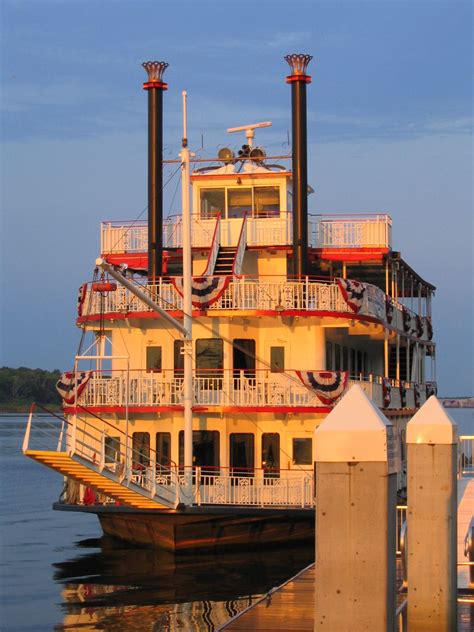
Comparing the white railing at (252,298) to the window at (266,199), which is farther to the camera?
the window at (266,199)

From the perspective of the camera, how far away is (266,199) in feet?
109

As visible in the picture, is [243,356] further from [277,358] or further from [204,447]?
[204,447]

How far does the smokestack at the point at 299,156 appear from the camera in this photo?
31.3m

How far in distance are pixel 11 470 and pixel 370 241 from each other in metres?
39.3

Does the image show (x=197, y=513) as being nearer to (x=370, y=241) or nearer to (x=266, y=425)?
(x=266, y=425)

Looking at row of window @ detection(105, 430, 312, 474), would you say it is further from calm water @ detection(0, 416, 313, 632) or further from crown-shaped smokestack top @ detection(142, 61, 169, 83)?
crown-shaped smokestack top @ detection(142, 61, 169, 83)

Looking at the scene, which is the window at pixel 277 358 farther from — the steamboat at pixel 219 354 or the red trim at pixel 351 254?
the red trim at pixel 351 254

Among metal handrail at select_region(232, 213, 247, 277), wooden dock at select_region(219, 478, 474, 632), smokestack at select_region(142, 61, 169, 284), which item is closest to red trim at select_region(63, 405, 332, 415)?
metal handrail at select_region(232, 213, 247, 277)

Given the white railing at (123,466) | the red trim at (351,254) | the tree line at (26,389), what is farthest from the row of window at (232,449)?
the tree line at (26,389)

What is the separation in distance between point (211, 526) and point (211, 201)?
33.5ft

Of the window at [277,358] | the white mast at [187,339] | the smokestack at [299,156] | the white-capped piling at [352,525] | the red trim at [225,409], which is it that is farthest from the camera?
the smokestack at [299,156]

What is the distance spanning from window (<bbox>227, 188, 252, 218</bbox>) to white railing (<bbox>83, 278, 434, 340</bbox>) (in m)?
4.48

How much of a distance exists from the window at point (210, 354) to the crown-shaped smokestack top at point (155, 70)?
8251 millimetres

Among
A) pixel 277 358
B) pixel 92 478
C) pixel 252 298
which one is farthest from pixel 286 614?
pixel 277 358
